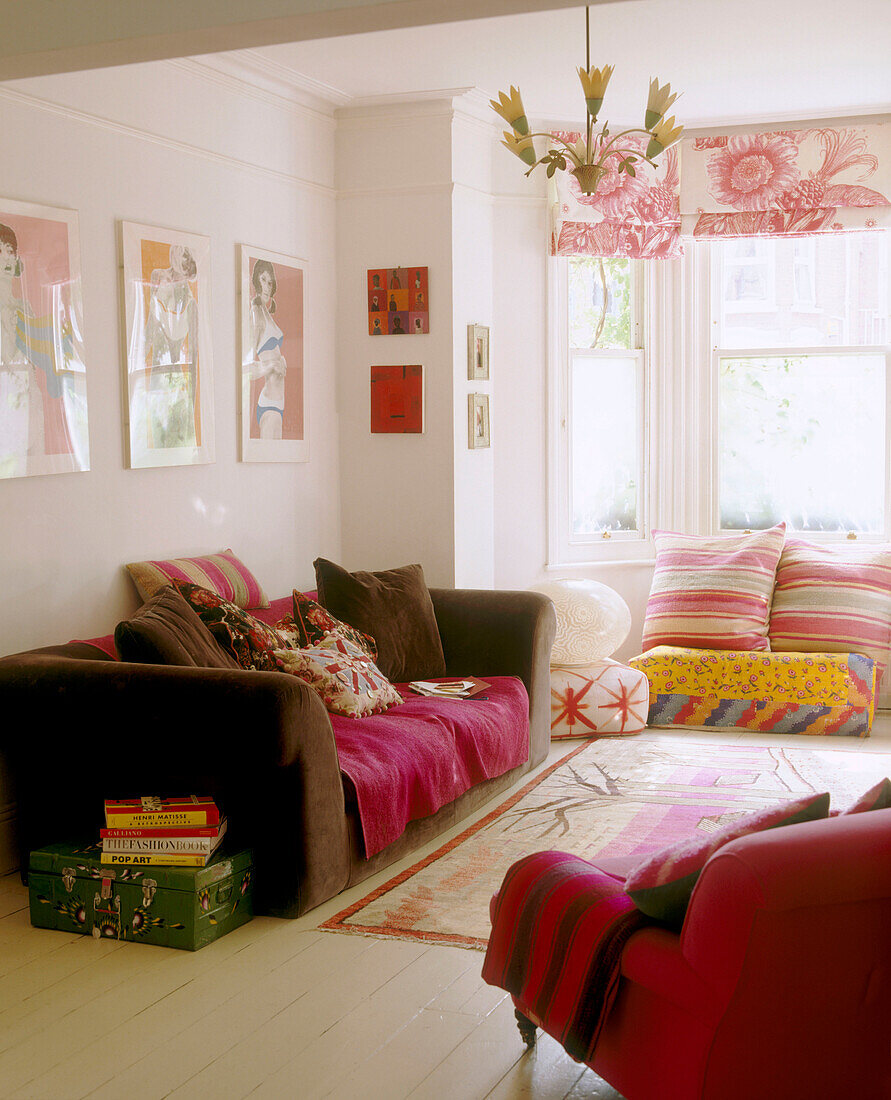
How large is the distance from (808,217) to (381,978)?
448 cm

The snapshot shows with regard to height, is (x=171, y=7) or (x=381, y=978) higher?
(x=171, y=7)

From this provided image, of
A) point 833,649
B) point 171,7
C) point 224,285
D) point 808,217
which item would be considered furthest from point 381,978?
point 808,217

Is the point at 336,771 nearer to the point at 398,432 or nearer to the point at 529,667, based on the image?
the point at 529,667

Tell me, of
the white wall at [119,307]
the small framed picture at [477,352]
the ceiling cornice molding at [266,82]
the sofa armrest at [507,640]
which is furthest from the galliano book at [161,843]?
the small framed picture at [477,352]

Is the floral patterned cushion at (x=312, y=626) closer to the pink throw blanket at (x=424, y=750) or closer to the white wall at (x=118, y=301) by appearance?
the pink throw blanket at (x=424, y=750)

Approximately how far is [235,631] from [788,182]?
3.74m

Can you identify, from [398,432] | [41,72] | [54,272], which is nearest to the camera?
[41,72]

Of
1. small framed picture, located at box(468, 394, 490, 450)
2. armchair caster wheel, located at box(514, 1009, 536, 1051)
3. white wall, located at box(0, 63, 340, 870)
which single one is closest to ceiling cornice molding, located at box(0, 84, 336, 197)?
white wall, located at box(0, 63, 340, 870)

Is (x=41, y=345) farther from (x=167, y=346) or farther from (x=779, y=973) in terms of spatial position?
(x=779, y=973)

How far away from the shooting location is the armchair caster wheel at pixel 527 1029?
99.6 inches

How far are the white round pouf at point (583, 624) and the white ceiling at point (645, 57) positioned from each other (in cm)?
226

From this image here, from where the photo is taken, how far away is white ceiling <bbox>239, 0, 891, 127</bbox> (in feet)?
14.7

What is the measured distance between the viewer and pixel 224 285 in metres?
4.85

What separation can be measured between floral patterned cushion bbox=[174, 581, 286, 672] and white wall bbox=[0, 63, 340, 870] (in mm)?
459
